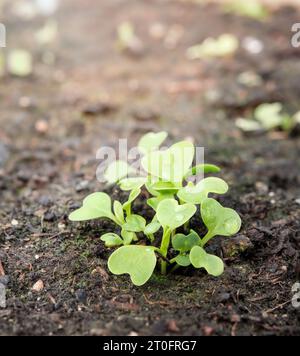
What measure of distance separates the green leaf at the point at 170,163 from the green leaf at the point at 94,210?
0.22 metres

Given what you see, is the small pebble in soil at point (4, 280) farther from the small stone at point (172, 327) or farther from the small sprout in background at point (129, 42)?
the small sprout in background at point (129, 42)

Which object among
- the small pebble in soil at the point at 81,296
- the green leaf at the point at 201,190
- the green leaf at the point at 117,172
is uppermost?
the green leaf at the point at 117,172

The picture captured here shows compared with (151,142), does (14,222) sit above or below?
below

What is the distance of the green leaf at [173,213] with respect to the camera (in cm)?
150

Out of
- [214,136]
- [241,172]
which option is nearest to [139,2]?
[214,136]

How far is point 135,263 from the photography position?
1.56m

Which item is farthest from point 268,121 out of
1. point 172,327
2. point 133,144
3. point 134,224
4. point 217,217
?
point 172,327

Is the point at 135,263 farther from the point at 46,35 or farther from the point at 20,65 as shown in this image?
the point at 46,35

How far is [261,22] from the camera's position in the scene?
4.36 meters

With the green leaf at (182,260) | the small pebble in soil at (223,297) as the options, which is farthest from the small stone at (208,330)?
the green leaf at (182,260)

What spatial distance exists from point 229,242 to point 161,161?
1.42 ft

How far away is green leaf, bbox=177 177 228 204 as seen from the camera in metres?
1.56

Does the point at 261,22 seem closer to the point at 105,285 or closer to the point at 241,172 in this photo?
the point at 241,172

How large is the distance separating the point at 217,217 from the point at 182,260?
0.19 m
